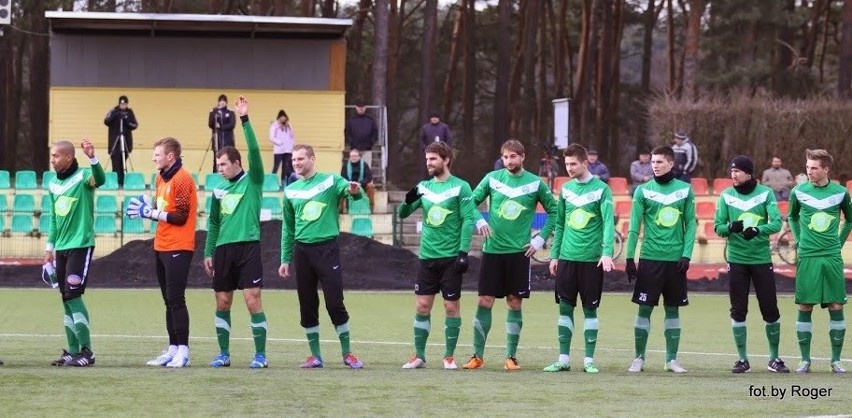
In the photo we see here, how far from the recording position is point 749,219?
13.0 meters

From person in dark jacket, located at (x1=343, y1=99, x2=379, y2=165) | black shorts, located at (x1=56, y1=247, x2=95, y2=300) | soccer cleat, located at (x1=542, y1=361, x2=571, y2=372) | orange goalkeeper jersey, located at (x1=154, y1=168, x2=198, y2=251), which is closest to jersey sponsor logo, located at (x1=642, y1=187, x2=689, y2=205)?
soccer cleat, located at (x1=542, y1=361, x2=571, y2=372)

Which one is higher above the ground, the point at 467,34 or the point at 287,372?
the point at 467,34

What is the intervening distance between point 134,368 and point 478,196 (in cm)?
318

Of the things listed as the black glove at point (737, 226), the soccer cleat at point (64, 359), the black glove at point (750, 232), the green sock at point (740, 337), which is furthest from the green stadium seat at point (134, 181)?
the black glove at point (750, 232)

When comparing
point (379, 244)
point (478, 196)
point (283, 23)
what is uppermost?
point (283, 23)

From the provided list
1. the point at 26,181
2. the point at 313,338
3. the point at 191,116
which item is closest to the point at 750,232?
the point at 313,338

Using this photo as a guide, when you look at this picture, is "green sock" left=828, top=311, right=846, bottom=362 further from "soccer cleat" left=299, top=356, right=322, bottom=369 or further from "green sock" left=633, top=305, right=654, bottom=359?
"soccer cleat" left=299, top=356, right=322, bottom=369

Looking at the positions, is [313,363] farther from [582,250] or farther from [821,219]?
[821,219]

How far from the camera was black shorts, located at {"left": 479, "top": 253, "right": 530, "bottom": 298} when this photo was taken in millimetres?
12797

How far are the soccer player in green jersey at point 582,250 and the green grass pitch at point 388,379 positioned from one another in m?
0.34

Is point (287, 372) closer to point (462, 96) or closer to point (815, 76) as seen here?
point (815, 76)

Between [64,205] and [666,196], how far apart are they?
497cm

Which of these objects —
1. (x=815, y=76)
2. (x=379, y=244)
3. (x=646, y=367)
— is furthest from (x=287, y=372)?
(x=815, y=76)

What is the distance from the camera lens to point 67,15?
33469mm
